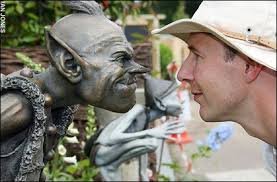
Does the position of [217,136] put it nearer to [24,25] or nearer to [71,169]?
[71,169]

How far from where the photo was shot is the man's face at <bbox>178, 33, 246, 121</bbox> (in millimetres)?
1194

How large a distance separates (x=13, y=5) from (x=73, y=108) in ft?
5.69

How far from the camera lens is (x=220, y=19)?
1173 mm

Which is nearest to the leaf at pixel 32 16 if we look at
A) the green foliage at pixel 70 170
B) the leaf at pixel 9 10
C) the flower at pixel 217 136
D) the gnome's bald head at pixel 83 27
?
the leaf at pixel 9 10

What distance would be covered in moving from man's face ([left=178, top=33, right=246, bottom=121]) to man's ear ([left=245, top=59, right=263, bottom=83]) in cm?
1

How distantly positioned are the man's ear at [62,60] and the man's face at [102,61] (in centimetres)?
2

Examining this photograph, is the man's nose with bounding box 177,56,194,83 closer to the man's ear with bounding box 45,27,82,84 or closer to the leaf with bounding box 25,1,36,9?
→ the man's ear with bounding box 45,27,82,84

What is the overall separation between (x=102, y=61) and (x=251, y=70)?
364 mm

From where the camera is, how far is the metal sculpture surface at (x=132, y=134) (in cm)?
282

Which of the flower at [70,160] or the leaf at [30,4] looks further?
the leaf at [30,4]

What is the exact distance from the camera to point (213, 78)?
4.01 ft

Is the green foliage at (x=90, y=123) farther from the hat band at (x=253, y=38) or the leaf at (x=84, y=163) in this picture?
the hat band at (x=253, y=38)

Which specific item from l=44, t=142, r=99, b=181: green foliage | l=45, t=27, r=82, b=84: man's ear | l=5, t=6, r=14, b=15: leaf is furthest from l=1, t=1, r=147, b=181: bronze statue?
l=5, t=6, r=14, b=15: leaf

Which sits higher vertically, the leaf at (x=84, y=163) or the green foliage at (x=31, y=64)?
the green foliage at (x=31, y=64)
